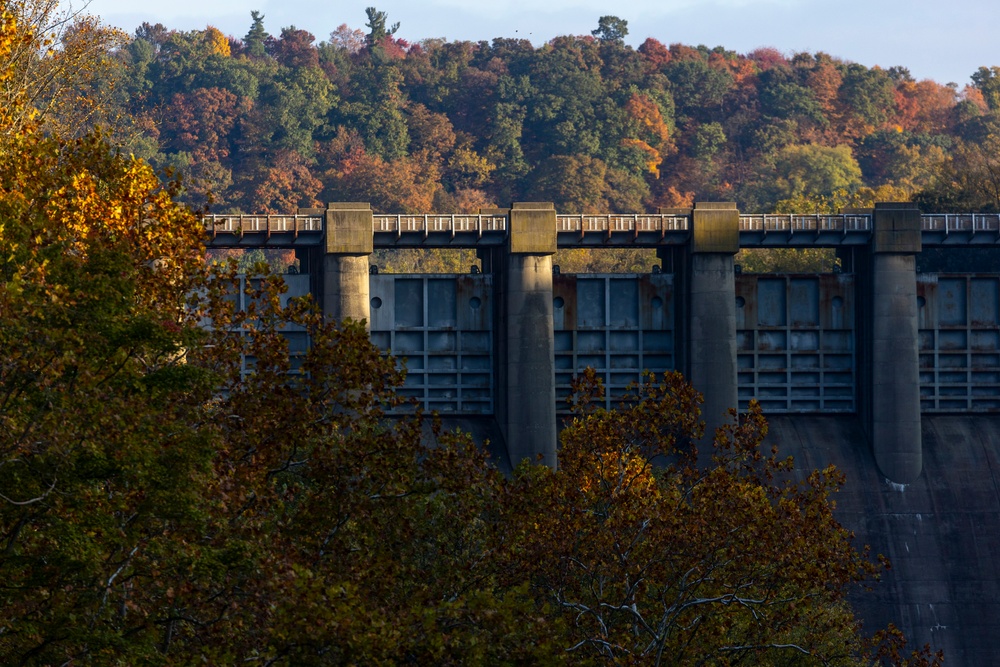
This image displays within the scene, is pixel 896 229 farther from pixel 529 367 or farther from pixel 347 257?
pixel 347 257

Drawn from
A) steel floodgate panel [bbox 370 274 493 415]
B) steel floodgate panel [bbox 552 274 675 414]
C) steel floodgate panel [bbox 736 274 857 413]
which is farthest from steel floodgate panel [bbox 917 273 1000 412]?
steel floodgate panel [bbox 370 274 493 415]

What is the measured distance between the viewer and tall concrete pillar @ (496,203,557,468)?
212ft

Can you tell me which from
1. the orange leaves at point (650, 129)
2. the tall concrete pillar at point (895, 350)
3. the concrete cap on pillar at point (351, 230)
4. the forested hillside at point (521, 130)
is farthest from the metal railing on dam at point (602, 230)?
the orange leaves at point (650, 129)

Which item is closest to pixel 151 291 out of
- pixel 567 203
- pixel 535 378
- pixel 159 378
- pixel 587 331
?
pixel 159 378

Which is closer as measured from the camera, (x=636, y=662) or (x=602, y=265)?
(x=636, y=662)

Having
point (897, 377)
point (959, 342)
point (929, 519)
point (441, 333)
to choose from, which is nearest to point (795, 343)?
point (897, 377)

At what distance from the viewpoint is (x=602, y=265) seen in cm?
13712

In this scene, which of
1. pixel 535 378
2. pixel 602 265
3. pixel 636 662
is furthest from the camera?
pixel 602 265

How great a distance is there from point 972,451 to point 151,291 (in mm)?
51084

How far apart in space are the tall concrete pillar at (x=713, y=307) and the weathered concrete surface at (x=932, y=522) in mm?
4145

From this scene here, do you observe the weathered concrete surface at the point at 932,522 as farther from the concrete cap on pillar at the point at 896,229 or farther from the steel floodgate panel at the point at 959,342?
A: the concrete cap on pillar at the point at 896,229

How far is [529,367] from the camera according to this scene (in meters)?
64.6

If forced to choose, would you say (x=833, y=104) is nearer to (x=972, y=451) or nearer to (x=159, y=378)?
(x=972, y=451)

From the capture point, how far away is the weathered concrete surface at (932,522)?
6253cm
